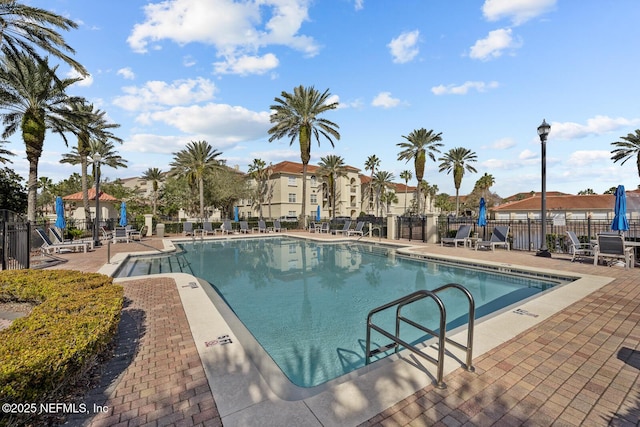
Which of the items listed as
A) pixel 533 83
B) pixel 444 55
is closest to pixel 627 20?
pixel 533 83

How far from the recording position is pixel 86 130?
2052 cm

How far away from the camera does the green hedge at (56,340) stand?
93.0 inches

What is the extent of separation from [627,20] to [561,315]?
28.3ft

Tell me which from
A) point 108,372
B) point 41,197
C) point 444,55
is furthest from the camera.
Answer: point 41,197

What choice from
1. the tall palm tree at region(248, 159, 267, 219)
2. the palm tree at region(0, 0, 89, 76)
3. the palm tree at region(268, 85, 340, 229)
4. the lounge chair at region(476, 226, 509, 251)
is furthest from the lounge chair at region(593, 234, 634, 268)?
the tall palm tree at region(248, 159, 267, 219)

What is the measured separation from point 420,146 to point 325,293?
31.0 metres

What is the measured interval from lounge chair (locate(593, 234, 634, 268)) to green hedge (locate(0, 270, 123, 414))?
13106 mm

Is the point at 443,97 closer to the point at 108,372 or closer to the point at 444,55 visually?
the point at 444,55

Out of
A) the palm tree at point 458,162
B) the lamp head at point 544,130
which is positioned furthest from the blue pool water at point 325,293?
the palm tree at point 458,162

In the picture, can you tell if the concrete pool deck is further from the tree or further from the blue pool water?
the tree

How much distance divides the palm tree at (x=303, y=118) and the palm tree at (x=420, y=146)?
36.9 ft

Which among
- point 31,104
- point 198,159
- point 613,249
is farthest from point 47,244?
point 198,159

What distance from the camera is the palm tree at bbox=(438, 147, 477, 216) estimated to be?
43938mm

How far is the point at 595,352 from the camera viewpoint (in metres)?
3.79
